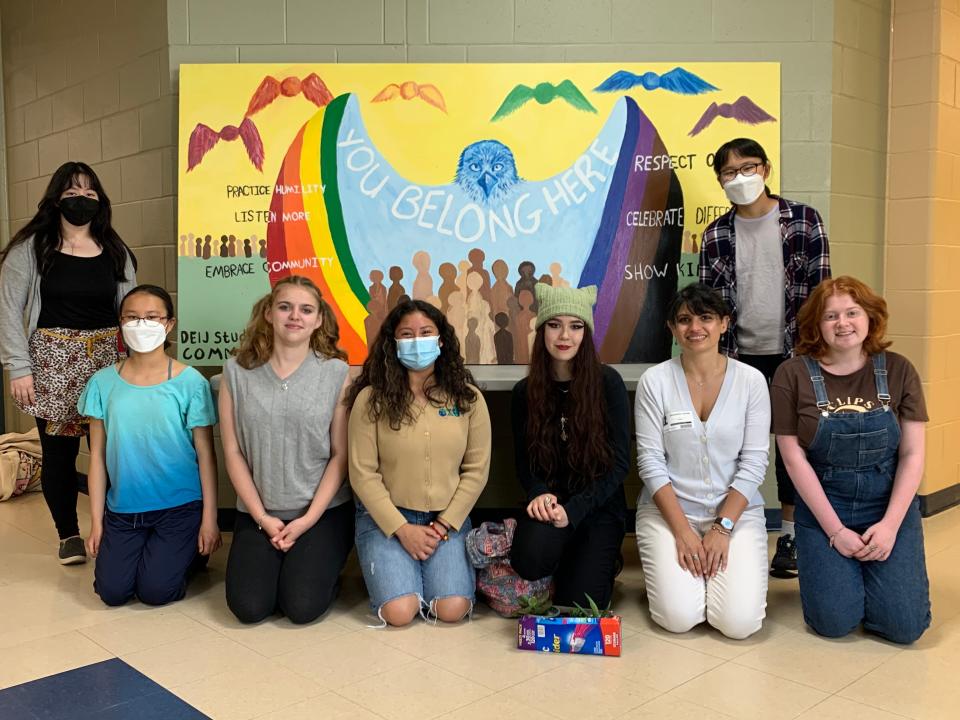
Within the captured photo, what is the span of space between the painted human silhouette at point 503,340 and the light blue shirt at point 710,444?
0.88 meters

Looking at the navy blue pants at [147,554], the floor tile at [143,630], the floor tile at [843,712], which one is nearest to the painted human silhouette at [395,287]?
the navy blue pants at [147,554]

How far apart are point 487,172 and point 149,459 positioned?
67.4 inches

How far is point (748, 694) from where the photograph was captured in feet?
7.55

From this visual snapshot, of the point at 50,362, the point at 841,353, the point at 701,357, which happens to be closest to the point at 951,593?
the point at 841,353

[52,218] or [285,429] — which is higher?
[52,218]

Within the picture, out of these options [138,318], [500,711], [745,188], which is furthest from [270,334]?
[745,188]

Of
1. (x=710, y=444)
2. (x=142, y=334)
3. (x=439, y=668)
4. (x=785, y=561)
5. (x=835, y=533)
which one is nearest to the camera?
(x=439, y=668)

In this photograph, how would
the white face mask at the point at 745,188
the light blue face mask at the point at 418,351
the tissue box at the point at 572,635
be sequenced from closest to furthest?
the tissue box at the point at 572,635, the light blue face mask at the point at 418,351, the white face mask at the point at 745,188

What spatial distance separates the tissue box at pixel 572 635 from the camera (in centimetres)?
255

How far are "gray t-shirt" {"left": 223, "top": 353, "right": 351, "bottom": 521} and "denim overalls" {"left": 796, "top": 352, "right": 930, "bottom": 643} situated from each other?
1.59 metres

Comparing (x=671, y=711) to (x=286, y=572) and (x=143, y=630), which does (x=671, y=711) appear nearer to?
(x=286, y=572)

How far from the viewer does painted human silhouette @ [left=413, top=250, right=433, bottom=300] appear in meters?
3.63

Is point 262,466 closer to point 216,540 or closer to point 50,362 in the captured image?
point 216,540

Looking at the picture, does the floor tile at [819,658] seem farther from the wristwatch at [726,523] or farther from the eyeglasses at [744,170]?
the eyeglasses at [744,170]
